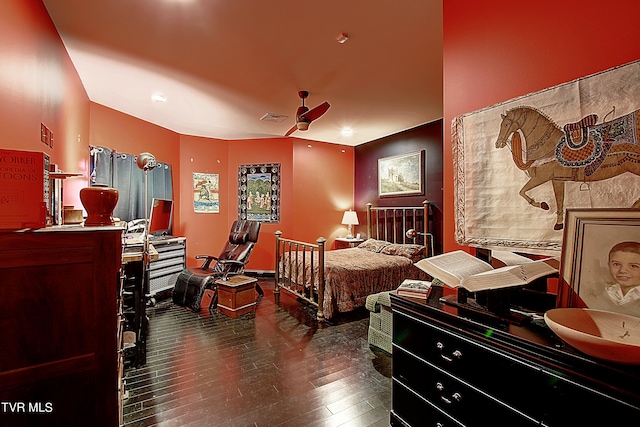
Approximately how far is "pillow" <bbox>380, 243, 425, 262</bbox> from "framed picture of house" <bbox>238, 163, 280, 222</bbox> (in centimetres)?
226

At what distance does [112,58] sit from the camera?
269 centimetres

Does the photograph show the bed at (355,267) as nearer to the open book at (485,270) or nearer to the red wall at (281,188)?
the red wall at (281,188)

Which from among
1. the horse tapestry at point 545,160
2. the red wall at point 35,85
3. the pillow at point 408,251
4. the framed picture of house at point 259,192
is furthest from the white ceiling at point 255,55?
the pillow at point 408,251

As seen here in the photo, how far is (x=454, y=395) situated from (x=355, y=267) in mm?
2469

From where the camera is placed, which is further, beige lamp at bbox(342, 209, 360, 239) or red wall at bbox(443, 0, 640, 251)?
beige lamp at bbox(342, 209, 360, 239)

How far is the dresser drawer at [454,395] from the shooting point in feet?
3.28

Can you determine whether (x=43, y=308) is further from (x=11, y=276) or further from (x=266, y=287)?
(x=266, y=287)

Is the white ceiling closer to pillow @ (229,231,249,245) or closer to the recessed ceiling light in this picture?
the recessed ceiling light

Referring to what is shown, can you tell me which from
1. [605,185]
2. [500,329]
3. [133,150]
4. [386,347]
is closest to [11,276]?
[500,329]

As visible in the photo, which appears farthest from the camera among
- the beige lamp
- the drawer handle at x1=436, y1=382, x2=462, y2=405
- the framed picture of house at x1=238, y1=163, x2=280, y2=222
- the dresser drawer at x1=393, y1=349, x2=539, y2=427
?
the beige lamp

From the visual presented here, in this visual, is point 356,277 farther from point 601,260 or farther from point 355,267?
point 601,260

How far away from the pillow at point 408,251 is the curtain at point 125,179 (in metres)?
3.75

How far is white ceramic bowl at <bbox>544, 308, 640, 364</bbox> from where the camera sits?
2.37 ft

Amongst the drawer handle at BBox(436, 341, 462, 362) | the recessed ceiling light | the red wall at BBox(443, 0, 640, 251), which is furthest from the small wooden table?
the drawer handle at BBox(436, 341, 462, 362)
